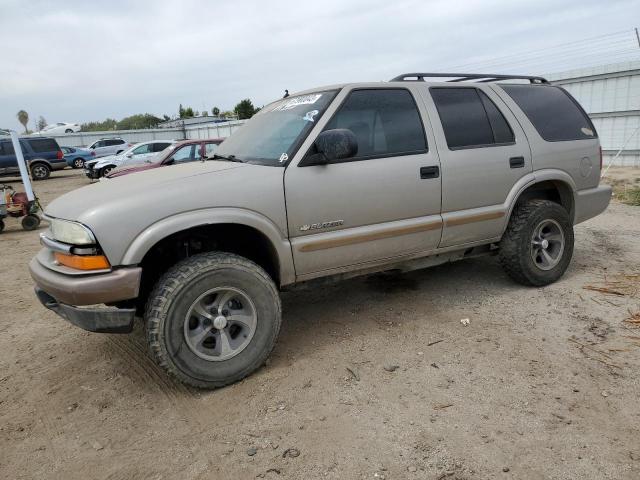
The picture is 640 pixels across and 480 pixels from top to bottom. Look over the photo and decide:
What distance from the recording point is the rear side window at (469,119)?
152 inches

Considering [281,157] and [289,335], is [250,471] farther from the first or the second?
[281,157]

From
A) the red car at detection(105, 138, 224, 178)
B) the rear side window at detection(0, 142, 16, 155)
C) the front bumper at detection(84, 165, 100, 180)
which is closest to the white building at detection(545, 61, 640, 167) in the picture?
the red car at detection(105, 138, 224, 178)

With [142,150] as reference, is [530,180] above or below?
below

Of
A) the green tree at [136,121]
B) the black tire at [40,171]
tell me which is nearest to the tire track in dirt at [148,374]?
the black tire at [40,171]

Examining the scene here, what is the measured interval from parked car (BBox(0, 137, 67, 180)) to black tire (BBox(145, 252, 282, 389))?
821 inches

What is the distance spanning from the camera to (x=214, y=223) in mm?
2891

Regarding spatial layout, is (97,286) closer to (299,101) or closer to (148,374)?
(148,374)

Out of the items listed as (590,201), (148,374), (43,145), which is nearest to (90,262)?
(148,374)

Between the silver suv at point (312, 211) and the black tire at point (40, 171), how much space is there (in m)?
20.1

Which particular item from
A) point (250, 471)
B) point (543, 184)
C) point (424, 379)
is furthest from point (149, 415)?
point (543, 184)

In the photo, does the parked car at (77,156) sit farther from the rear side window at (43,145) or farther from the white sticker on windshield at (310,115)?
the white sticker on windshield at (310,115)

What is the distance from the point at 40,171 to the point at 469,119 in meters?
21.6

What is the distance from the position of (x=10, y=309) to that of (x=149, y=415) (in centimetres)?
278

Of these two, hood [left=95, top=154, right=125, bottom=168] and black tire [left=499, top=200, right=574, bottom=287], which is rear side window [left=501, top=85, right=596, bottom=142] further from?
hood [left=95, top=154, right=125, bottom=168]
